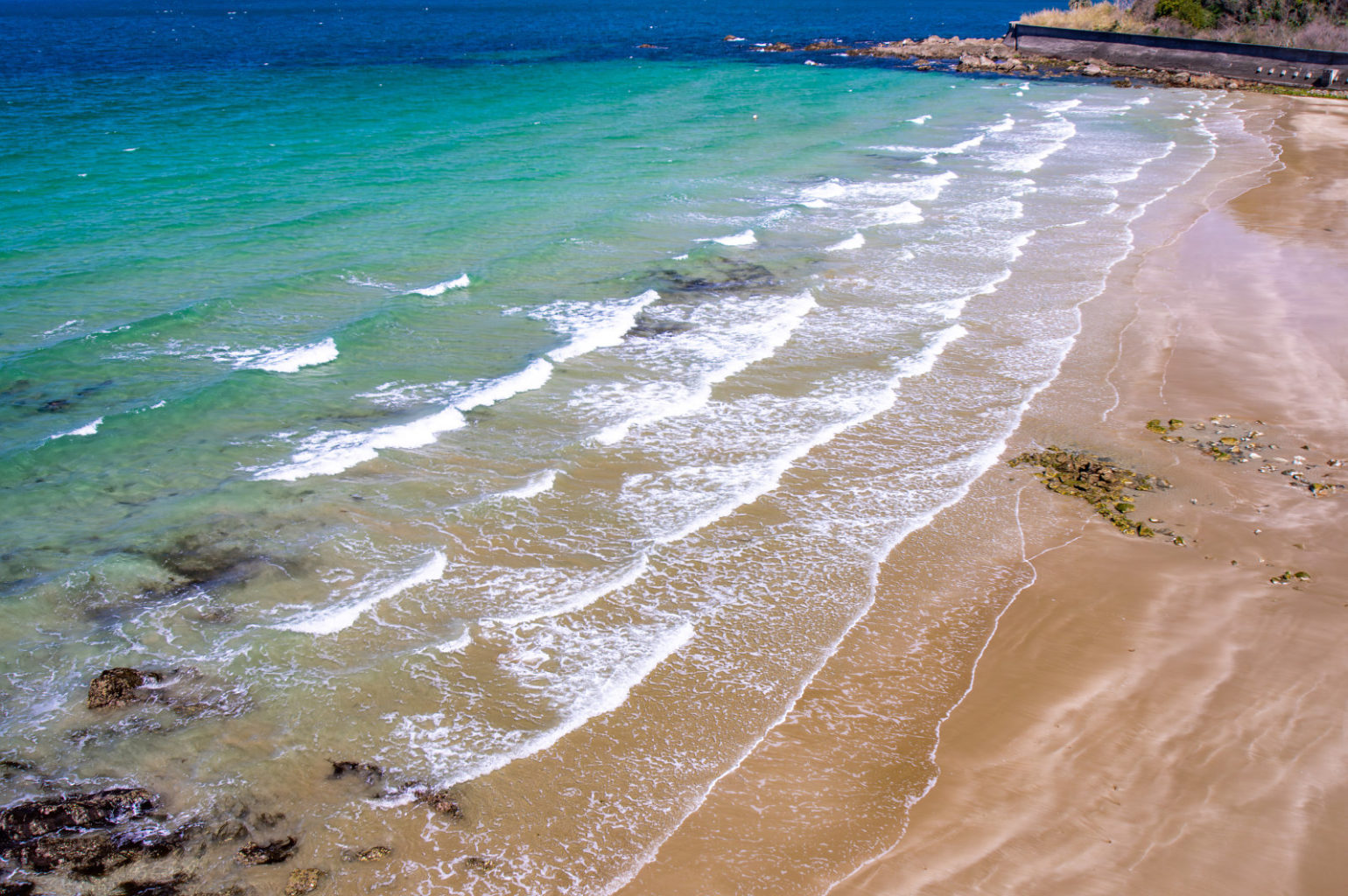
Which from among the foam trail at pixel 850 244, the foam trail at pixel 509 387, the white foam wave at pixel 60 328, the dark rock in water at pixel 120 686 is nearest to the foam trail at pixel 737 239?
the foam trail at pixel 850 244

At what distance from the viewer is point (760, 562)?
9.08 metres

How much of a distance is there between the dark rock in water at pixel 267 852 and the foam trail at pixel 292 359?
8959 mm

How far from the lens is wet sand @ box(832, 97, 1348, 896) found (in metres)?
5.83

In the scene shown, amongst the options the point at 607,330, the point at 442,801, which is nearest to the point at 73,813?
the point at 442,801

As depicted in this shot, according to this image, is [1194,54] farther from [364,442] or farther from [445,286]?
[364,442]

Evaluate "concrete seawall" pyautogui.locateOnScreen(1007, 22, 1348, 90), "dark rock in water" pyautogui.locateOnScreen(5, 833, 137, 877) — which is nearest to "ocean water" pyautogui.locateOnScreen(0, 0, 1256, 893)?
"dark rock in water" pyautogui.locateOnScreen(5, 833, 137, 877)

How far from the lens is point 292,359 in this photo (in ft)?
45.5

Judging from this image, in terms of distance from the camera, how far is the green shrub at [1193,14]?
2227 inches

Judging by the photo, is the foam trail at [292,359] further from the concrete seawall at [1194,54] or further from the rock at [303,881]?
the concrete seawall at [1194,54]

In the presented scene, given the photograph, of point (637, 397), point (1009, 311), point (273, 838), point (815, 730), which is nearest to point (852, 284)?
point (1009, 311)

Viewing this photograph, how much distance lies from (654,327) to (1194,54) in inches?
2081

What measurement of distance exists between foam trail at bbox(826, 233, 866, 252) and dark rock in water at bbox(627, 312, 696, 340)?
584 centimetres

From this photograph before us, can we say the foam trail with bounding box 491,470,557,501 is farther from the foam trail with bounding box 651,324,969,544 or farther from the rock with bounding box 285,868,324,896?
the rock with bounding box 285,868,324,896

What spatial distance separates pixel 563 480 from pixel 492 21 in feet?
297
